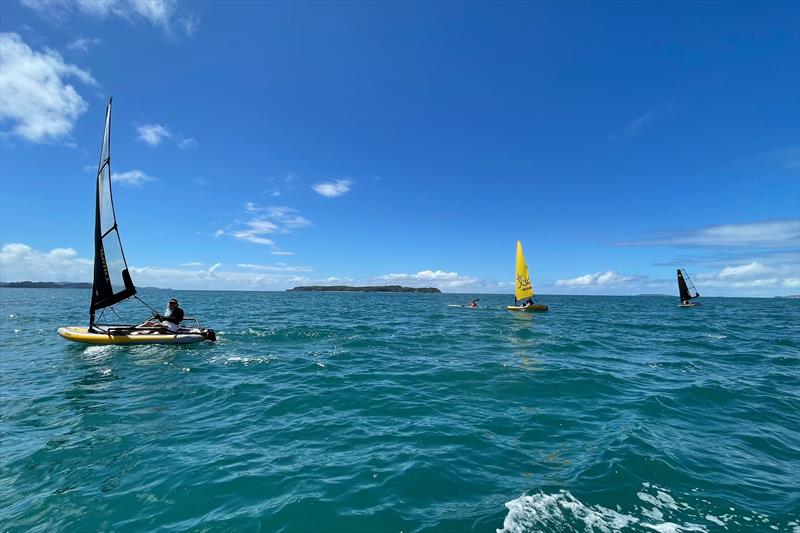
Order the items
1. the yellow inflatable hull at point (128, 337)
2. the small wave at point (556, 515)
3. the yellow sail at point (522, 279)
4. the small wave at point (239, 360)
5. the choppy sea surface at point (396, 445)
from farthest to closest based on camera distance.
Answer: the yellow sail at point (522, 279) → the yellow inflatable hull at point (128, 337) → the small wave at point (239, 360) → the choppy sea surface at point (396, 445) → the small wave at point (556, 515)

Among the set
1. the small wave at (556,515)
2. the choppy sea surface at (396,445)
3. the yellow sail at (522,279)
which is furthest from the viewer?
the yellow sail at (522,279)

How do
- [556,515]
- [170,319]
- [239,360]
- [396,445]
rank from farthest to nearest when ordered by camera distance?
1. [170,319]
2. [239,360]
3. [396,445]
4. [556,515]

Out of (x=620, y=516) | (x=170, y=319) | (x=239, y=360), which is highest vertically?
(x=170, y=319)

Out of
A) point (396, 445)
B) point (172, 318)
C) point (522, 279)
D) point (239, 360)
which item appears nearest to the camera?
point (396, 445)

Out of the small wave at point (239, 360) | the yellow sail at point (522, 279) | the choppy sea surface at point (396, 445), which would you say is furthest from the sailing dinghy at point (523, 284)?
the small wave at point (239, 360)

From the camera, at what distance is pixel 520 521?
18.4 ft

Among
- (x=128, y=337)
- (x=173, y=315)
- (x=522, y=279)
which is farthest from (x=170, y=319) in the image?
(x=522, y=279)

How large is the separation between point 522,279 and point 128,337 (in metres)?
47.4

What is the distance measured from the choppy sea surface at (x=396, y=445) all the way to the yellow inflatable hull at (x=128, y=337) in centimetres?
317

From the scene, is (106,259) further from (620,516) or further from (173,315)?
(620,516)

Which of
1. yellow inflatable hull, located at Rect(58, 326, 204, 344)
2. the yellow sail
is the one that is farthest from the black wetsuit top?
the yellow sail

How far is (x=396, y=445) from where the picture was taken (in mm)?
8336

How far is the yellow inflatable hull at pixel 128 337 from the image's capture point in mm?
20875

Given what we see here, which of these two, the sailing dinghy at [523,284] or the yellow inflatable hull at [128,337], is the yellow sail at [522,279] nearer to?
the sailing dinghy at [523,284]
